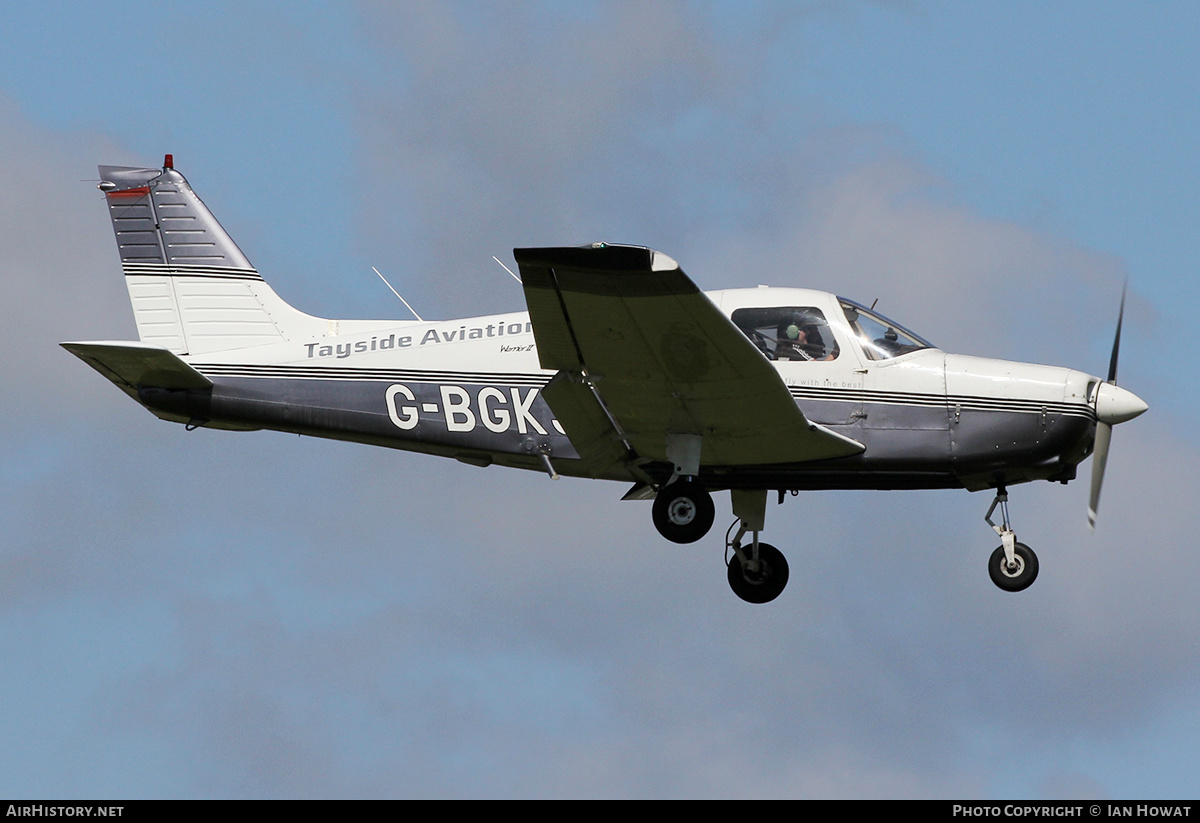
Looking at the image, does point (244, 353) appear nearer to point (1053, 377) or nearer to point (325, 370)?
point (325, 370)

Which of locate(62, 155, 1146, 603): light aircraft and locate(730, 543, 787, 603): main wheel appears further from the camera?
locate(730, 543, 787, 603): main wheel

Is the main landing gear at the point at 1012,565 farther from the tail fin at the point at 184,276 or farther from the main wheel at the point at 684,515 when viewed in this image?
the tail fin at the point at 184,276

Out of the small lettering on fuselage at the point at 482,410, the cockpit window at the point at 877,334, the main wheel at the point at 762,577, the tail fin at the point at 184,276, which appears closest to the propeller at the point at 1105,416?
the cockpit window at the point at 877,334

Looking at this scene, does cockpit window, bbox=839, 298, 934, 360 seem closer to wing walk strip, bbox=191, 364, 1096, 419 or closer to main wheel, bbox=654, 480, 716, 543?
wing walk strip, bbox=191, 364, 1096, 419

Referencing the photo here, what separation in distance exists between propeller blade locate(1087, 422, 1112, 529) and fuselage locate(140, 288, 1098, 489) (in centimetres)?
10

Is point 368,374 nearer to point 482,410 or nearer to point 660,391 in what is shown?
point 482,410

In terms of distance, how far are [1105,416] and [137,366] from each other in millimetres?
9829

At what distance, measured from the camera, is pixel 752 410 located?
17.0m

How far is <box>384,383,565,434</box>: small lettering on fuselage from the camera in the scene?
59.8 ft

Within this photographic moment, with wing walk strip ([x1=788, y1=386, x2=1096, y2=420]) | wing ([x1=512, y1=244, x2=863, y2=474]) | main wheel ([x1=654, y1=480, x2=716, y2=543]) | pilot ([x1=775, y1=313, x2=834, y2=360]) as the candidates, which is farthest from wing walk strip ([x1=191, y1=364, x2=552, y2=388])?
wing walk strip ([x1=788, y1=386, x2=1096, y2=420])

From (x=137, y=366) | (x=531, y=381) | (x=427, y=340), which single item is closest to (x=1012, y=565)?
(x=531, y=381)

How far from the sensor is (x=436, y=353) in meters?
18.5
